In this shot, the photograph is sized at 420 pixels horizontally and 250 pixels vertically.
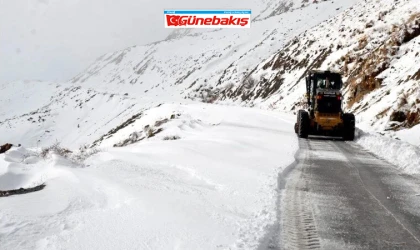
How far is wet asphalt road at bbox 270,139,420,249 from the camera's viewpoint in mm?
4219

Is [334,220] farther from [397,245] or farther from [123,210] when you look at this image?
Answer: [123,210]

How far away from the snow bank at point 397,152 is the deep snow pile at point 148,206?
292 cm

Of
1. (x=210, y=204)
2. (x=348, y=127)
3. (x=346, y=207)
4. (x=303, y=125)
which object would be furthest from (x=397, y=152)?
(x=210, y=204)

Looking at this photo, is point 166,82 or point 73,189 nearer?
point 73,189

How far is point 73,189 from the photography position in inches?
215

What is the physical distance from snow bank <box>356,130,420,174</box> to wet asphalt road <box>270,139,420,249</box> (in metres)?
0.36

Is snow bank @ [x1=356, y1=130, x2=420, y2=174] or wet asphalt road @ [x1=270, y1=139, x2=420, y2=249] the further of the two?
snow bank @ [x1=356, y1=130, x2=420, y2=174]

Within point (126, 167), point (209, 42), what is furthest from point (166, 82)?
point (126, 167)

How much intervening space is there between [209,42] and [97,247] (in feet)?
292

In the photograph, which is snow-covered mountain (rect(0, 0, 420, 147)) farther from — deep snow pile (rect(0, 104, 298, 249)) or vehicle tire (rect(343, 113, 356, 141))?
deep snow pile (rect(0, 104, 298, 249))

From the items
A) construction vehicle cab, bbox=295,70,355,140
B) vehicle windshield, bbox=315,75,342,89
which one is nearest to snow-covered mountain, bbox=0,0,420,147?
construction vehicle cab, bbox=295,70,355,140

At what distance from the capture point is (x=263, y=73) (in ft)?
150

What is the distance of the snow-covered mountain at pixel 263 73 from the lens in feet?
66.9

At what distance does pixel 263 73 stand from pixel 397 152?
36828mm
